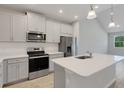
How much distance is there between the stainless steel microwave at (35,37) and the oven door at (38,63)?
0.69m

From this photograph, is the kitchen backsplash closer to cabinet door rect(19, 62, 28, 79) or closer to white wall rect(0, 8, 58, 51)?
white wall rect(0, 8, 58, 51)

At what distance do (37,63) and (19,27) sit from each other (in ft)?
4.51

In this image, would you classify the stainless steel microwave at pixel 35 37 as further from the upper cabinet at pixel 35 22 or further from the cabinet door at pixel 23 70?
the cabinet door at pixel 23 70

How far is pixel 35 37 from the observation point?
3.84 m

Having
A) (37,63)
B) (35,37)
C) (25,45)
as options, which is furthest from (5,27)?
(37,63)

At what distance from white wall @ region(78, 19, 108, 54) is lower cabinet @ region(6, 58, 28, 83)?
110 inches

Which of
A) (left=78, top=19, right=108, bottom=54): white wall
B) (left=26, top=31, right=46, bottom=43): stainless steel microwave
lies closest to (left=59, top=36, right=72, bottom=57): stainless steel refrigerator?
(left=78, top=19, right=108, bottom=54): white wall

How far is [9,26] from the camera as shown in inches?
123

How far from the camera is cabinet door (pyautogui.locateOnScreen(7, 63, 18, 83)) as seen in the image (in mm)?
2920

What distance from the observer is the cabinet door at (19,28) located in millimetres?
3270

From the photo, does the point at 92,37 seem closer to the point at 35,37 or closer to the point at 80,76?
the point at 35,37

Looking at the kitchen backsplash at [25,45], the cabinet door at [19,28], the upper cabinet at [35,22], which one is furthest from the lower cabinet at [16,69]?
the upper cabinet at [35,22]
